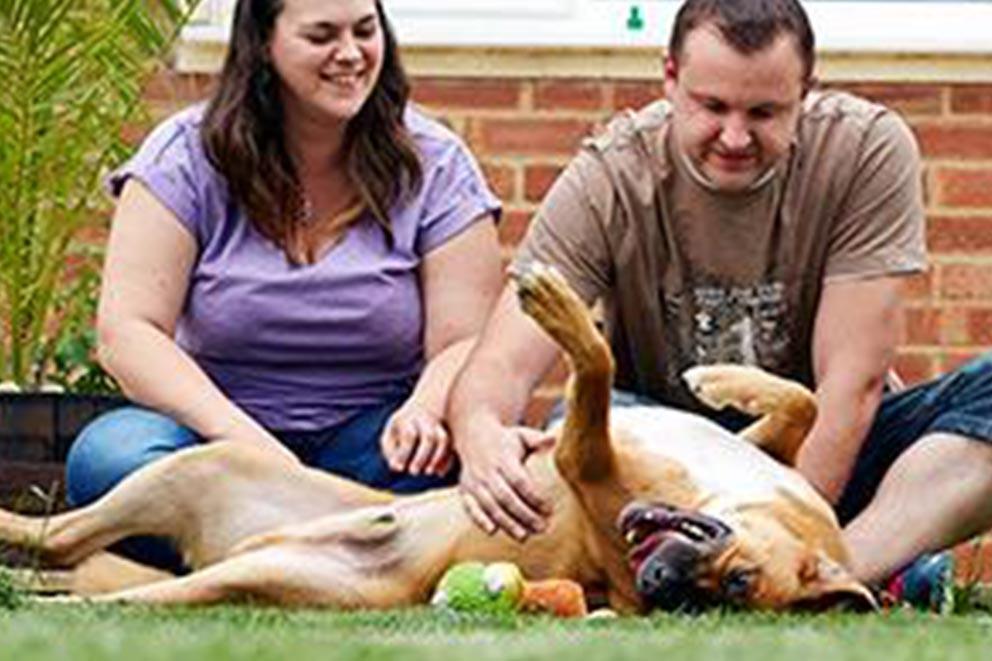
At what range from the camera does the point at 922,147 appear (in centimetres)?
693

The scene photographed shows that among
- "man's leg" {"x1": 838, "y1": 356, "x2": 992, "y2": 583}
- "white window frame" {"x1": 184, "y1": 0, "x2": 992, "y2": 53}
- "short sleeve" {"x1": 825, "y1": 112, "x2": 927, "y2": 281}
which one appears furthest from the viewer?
"white window frame" {"x1": 184, "y1": 0, "x2": 992, "y2": 53}

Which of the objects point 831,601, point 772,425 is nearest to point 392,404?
point 772,425

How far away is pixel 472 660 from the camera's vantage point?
11.4 ft

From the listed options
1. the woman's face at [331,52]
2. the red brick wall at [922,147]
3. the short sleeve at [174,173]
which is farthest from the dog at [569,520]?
the red brick wall at [922,147]

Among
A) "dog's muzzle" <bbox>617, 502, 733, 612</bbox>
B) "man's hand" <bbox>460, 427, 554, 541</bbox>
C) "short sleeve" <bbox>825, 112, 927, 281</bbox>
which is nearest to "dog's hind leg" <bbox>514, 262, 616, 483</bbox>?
"man's hand" <bbox>460, 427, 554, 541</bbox>

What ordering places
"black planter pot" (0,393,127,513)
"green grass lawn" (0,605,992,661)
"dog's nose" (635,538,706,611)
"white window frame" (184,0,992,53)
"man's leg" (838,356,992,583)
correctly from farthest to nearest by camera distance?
"white window frame" (184,0,992,53) → "black planter pot" (0,393,127,513) → "man's leg" (838,356,992,583) → "dog's nose" (635,538,706,611) → "green grass lawn" (0,605,992,661)

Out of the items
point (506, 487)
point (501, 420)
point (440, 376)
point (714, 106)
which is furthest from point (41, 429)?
point (714, 106)

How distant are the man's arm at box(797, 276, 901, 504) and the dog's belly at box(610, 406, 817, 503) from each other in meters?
0.18

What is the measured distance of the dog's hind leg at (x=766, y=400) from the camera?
5121 mm

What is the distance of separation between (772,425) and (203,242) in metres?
1.10

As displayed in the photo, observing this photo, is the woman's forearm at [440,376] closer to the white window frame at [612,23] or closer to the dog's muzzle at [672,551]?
the dog's muzzle at [672,551]

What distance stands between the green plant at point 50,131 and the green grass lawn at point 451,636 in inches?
57.6

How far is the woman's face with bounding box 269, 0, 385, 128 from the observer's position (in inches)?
217

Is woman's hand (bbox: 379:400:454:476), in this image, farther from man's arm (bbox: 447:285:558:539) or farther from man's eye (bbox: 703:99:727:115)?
man's eye (bbox: 703:99:727:115)
